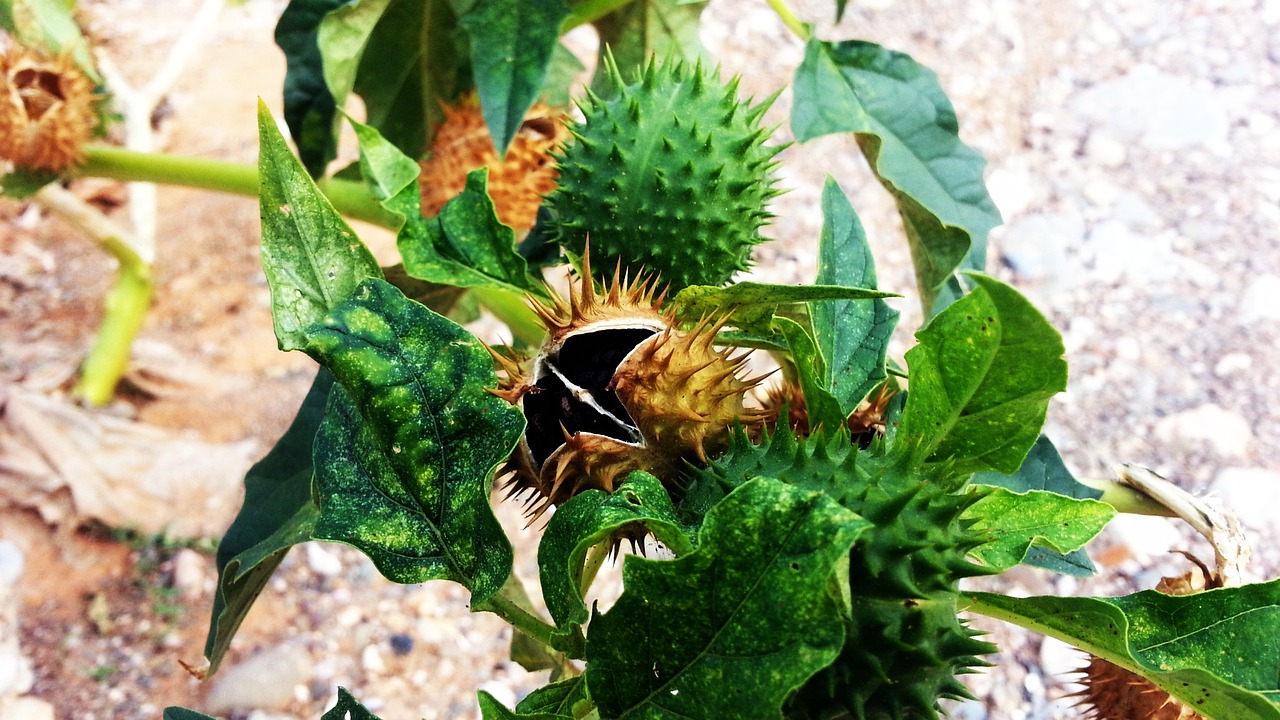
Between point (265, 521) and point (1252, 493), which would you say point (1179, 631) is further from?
point (1252, 493)

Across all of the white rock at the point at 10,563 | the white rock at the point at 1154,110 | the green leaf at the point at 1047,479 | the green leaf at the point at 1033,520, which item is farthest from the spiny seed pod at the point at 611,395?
the white rock at the point at 1154,110

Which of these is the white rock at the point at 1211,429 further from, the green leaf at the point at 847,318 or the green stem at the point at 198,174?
the green stem at the point at 198,174

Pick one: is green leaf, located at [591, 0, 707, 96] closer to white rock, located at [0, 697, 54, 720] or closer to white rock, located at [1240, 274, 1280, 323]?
white rock, located at [0, 697, 54, 720]

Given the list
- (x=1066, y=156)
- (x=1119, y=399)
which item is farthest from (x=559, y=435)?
(x=1066, y=156)

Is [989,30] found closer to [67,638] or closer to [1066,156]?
[1066,156]

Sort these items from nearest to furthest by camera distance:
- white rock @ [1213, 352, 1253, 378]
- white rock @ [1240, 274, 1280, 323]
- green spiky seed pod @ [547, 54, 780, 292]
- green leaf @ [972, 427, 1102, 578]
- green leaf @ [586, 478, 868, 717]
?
green leaf @ [586, 478, 868, 717] < green spiky seed pod @ [547, 54, 780, 292] < green leaf @ [972, 427, 1102, 578] < white rock @ [1213, 352, 1253, 378] < white rock @ [1240, 274, 1280, 323]

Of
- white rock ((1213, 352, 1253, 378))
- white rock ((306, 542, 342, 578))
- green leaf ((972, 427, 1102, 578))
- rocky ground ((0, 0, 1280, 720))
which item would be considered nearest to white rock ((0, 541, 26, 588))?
rocky ground ((0, 0, 1280, 720))
